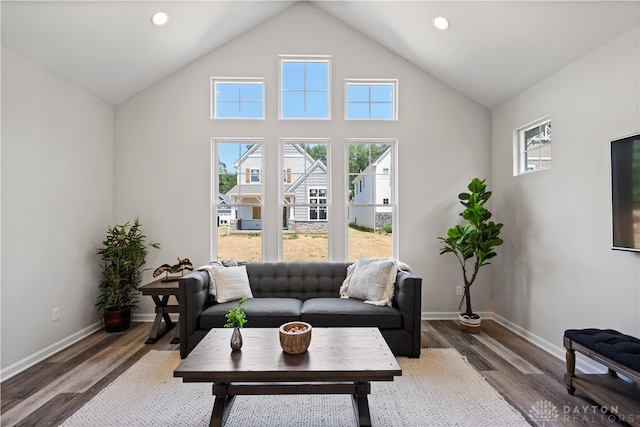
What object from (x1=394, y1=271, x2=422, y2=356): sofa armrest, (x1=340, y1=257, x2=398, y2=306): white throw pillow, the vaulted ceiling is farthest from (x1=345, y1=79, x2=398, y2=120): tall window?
(x1=394, y1=271, x2=422, y2=356): sofa armrest

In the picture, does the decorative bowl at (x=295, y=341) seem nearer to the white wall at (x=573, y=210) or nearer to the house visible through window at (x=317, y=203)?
the house visible through window at (x=317, y=203)

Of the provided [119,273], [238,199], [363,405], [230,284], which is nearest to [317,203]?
[238,199]

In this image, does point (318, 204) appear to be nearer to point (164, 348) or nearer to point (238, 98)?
point (238, 98)

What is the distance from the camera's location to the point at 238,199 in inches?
162

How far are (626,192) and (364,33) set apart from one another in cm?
326

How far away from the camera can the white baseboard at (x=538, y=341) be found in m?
2.53

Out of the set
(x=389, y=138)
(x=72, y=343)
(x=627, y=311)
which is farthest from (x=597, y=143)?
(x=72, y=343)

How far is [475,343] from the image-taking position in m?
3.22

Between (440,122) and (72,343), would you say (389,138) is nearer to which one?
(440,122)

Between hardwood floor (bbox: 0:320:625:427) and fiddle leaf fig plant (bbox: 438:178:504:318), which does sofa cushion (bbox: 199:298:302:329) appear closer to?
hardwood floor (bbox: 0:320:625:427)

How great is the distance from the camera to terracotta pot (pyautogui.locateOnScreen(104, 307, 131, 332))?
3521mm

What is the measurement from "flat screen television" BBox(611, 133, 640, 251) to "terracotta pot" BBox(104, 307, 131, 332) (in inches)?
190

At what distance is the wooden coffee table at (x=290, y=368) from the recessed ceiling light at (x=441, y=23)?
3084 millimetres

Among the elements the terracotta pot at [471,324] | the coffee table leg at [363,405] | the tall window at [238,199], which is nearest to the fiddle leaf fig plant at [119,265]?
the tall window at [238,199]
